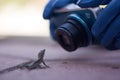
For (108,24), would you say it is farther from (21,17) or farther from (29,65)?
(21,17)

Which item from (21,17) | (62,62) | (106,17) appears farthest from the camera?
(21,17)

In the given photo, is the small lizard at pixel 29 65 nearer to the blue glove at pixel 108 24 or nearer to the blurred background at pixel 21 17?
the blue glove at pixel 108 24

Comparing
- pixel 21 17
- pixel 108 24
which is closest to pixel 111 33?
pixel 108 24

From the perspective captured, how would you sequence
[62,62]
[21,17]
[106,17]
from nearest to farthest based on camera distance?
[106,17]
[62,62]
[21,17]

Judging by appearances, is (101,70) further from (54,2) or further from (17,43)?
(17,43)

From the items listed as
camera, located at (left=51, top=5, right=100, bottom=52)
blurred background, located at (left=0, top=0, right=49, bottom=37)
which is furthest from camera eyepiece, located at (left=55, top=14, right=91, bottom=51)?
blurred background, located at (left=0, top=0, right=49, bottom=37)

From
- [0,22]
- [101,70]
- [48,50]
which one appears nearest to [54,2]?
[48,50]

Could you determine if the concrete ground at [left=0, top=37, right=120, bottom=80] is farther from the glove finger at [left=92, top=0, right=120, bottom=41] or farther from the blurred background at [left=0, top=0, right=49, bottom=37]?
the blurred background at [left=0, top=0, right=49, bottom=37]

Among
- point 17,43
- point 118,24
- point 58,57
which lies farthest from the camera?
point 17,43
